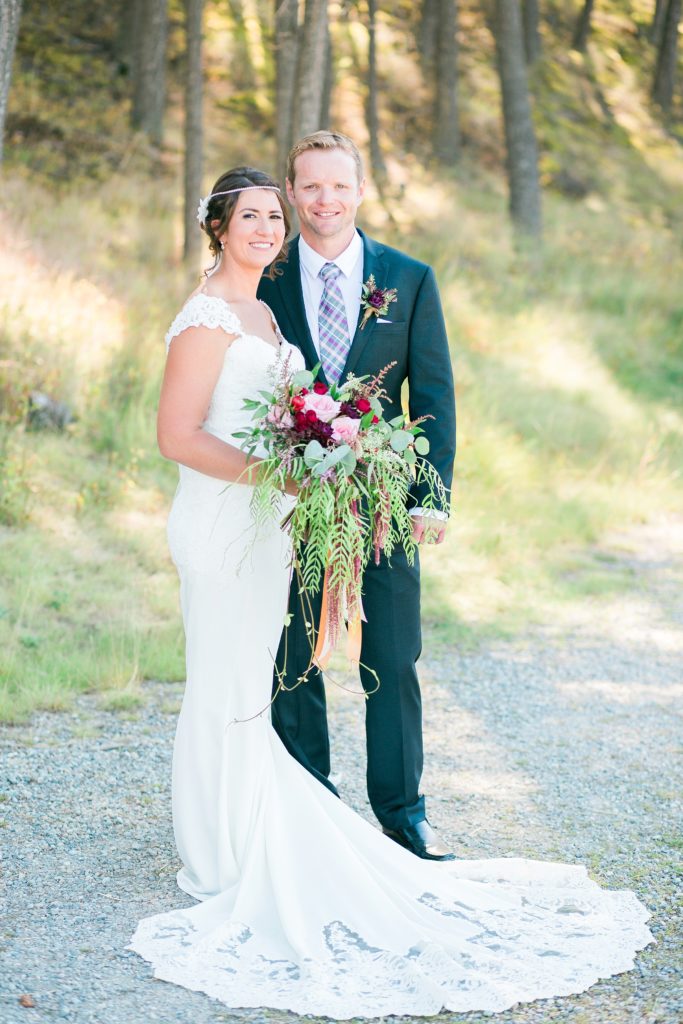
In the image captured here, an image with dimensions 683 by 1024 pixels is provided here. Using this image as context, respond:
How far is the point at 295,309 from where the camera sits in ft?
13.0

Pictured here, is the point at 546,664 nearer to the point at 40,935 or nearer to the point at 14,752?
the point at 14,752

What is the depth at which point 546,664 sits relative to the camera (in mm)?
6645

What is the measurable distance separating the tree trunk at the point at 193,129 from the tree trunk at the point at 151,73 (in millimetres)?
3780

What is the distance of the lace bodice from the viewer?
3.56 meters

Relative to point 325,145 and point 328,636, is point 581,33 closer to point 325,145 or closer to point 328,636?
point 325,145

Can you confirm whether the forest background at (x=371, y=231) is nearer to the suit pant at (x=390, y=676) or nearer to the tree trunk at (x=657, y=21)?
the suit pant at (x=390, y=676)

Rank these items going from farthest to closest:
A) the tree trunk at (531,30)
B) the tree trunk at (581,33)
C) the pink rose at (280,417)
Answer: the tree trunk at (581,33)
the tree trunk at (531,30)
the pink rose at (280,417)

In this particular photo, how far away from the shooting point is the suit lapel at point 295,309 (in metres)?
3.94

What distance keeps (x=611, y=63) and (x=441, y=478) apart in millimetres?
24949

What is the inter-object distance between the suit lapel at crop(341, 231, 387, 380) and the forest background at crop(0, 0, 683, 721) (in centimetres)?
250

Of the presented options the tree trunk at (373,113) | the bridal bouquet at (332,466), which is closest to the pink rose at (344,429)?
the bridal bouquet at (332,466)

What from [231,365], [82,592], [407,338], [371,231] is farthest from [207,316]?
[371,231]

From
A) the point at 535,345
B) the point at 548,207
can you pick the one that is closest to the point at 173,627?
the point at 535,345

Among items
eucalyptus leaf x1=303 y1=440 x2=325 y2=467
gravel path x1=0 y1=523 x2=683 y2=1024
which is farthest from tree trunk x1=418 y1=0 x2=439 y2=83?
eucalyptus leaf x1=303 y1=440 x2=325 y2=467
